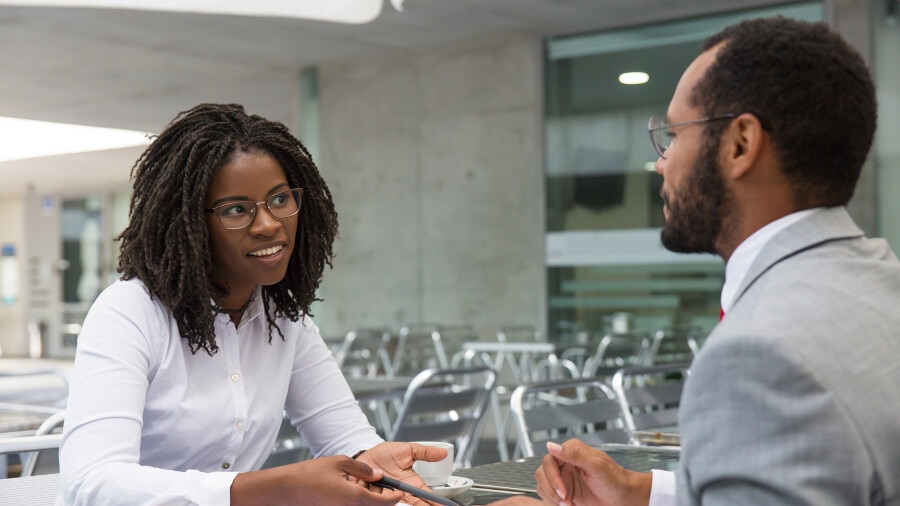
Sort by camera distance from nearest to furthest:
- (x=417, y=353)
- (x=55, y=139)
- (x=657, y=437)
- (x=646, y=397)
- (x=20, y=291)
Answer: (x=657, y=437) → (x=646, y=397) → (x=417, y=353) → (x=55, y=139) → (x=20, y=291)

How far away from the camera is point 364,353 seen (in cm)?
755

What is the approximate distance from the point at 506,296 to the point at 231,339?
6652 millimetres

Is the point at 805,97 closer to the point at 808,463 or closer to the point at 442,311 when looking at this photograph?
the point at 808,463

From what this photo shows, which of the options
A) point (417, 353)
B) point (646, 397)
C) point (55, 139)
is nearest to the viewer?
point (646, 397)

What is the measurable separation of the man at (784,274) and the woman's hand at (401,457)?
2.05 feet

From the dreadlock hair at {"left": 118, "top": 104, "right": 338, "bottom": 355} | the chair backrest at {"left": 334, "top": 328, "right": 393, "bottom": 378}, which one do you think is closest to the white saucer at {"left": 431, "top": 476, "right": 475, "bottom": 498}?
the dreadlock hair at {"left": 118, "top": 104, "right": 338, "bottom": 355}

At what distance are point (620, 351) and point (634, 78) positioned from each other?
7.30 feet

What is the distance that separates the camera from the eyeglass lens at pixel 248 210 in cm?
169

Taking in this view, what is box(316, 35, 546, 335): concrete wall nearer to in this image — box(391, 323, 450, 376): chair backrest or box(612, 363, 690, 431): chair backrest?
box(391, 323, 450, 376): chair backrest

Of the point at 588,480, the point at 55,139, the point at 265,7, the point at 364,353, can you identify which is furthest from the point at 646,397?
the point at 55,139

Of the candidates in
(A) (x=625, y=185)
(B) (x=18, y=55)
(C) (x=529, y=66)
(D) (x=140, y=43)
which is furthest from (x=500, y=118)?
(B) (x=18, y=55)

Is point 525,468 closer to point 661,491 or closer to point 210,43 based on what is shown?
point 661,491

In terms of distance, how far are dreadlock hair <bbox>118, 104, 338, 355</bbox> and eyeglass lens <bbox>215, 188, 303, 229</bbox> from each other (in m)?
0.04

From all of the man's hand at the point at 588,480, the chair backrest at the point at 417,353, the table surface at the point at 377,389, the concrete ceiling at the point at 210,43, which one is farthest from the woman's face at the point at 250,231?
the concrete ceiling at the point at 210,43
